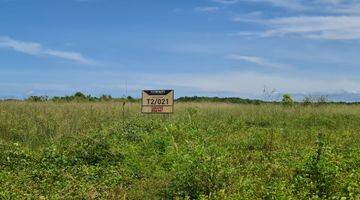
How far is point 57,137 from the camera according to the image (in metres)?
13.3

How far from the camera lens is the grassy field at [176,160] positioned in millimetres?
7645

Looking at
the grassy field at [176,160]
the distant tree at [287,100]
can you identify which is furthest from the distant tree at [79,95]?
the grassy field at [176,160]

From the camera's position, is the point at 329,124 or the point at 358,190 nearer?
the point at 358,190

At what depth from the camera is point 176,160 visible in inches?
372

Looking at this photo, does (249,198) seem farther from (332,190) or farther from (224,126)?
(224,126)

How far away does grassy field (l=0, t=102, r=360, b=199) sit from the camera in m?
7.64

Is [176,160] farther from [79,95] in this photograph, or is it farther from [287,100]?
[79,95]

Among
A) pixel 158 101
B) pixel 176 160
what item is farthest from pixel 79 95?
pixel 176 160

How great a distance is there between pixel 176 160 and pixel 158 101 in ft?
23.0

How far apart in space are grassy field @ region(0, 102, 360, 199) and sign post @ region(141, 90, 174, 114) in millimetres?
637

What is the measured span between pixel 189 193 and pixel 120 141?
5.01 meters

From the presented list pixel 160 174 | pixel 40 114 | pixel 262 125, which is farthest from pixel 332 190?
pixel 40 114

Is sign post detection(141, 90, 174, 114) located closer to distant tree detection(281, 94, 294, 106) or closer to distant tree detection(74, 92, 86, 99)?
distant tree detection(281, 94, 294, 106)

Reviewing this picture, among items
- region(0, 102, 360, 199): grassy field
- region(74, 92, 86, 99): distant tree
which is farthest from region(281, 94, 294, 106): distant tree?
region(74, 92, 86, 99): distant tree
